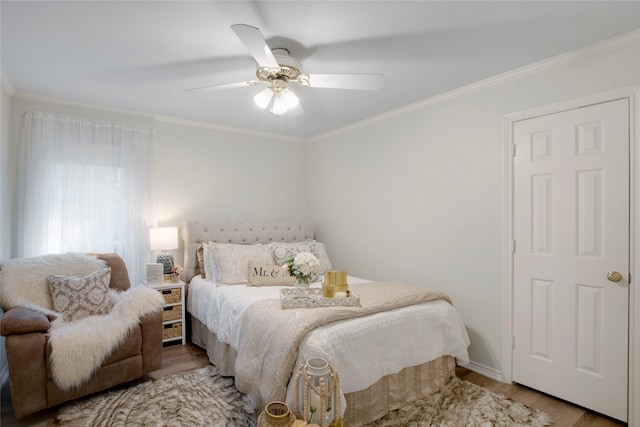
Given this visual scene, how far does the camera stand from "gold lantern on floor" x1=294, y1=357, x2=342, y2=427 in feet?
5.71

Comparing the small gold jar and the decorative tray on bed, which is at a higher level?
the small gold jar

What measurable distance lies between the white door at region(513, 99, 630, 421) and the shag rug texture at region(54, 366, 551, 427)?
0.43 metres

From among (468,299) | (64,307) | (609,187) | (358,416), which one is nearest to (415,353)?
(358,416)

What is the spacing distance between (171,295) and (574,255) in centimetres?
365

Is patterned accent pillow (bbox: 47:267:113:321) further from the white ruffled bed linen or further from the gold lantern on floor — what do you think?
→ the gold lantern on floor

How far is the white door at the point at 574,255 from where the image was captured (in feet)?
7.30

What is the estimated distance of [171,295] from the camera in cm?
347

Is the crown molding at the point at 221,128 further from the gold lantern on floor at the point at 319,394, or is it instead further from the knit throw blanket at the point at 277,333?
the gold lantern on floor at the point at 319,394

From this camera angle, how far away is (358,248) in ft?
13.9

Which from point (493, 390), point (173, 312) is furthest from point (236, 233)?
point (493, 390)

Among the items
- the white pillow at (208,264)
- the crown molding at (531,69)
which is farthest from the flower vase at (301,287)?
the crown molding at (531,69)

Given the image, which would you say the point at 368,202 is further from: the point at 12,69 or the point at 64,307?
the point at 12,69

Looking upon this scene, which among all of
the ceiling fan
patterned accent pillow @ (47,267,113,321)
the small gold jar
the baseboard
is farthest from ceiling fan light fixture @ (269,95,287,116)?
the baseboard

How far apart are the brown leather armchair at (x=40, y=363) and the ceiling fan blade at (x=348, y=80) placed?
2.28 m
